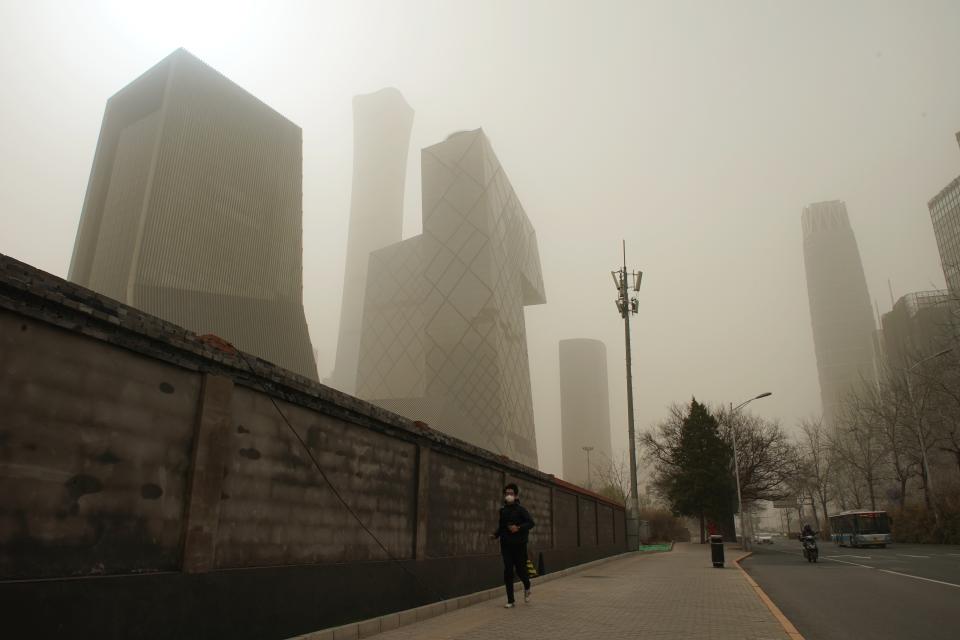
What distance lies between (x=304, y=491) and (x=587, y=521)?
16021mm

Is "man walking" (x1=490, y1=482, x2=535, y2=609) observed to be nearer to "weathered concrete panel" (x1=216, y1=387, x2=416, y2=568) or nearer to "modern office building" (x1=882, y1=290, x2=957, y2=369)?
"weathered concrete panel" (x1=216, y1=387, x2=416, y2=568)

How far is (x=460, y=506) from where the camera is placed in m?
10.3

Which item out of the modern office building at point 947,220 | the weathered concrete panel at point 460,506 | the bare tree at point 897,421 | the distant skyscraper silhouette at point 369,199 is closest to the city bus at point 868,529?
the bare tree at point 897,421

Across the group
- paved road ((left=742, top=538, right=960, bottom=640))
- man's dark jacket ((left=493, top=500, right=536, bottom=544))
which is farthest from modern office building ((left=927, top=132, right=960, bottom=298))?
man's dark jacket ((left=493, top=500, right=536, bottom=544))

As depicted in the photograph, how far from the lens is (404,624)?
7574 millimetres

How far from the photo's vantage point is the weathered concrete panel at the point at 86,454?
375 centimetres

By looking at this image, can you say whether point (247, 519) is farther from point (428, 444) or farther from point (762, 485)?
point (762, 485)

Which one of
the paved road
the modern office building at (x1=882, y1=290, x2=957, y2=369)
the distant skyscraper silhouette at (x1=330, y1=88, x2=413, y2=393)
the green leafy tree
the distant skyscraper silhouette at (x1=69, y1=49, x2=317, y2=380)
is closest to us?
the paved road

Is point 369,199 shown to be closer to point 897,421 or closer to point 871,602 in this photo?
point 897,421

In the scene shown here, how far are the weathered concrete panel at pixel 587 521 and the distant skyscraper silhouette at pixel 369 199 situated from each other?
391 ft

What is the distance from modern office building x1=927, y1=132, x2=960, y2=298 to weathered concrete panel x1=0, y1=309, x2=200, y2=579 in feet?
244

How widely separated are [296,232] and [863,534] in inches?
2219

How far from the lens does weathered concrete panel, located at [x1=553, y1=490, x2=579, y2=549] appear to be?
1652 cm

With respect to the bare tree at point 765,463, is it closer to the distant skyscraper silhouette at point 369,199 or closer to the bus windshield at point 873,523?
the bus windshield at point 873,523
